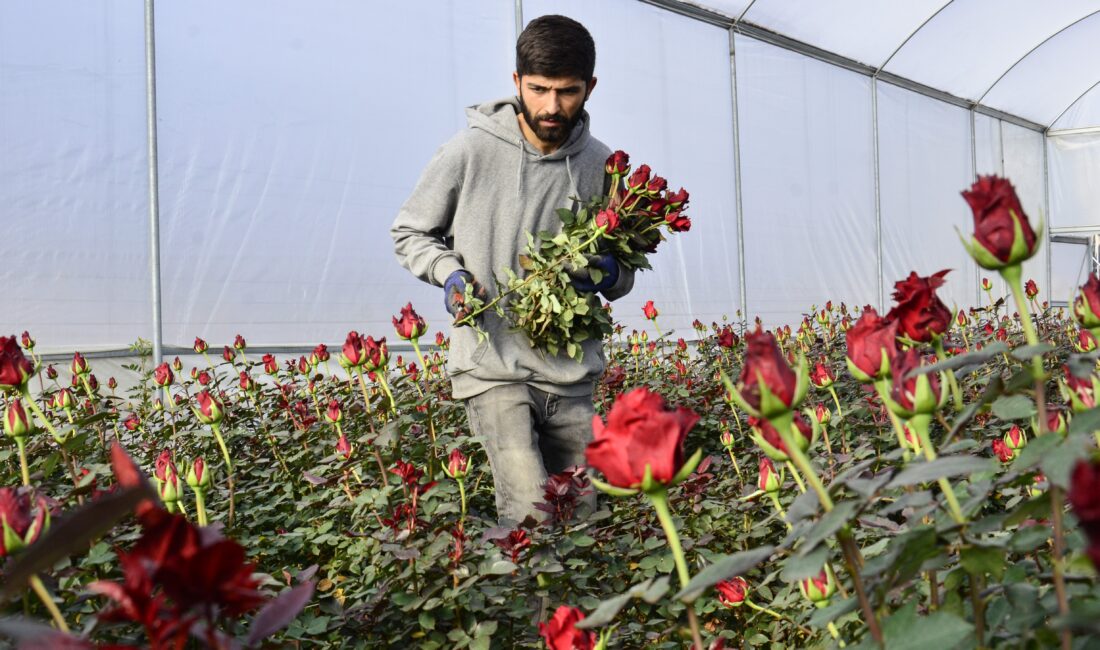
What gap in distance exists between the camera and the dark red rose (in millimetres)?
633

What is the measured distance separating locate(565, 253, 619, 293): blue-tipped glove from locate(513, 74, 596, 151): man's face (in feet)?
1.28

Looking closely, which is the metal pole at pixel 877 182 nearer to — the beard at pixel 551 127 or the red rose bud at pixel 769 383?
the beard at pixel 551 127

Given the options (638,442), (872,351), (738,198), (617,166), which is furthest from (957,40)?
(638,442)

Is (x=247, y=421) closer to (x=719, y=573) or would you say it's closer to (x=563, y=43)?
(x=563, y=43)

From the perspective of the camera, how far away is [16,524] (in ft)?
2.49

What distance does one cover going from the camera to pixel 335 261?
593 centimetres

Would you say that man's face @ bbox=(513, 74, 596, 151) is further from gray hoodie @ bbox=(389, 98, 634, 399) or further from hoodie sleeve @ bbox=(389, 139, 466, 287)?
hoodie sleeve @ bbox=(389, 139, 466, 287)

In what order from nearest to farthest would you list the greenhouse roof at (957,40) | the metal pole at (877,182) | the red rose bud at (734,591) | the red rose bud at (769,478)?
the red rose bud at (769,478) → the red rose bud at (734,591) → the greenhouse roof at (957,40) → the metal pole at (877,182)

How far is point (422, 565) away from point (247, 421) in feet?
6.66

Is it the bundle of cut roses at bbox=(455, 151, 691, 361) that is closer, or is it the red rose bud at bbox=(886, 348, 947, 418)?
the red rose bud at bbox=(886, 348, 947, 418)

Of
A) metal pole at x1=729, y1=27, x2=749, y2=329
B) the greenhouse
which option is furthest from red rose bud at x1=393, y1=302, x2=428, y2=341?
metal pole at x1=729, y1=27, x2=749, y2=329

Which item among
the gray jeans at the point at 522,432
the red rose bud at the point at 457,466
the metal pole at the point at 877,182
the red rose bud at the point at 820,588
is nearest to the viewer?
the red rose bud at the point at 820,588

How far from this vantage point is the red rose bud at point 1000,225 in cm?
68

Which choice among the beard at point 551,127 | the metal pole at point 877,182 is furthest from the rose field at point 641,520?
the metal pole at point 877,182
